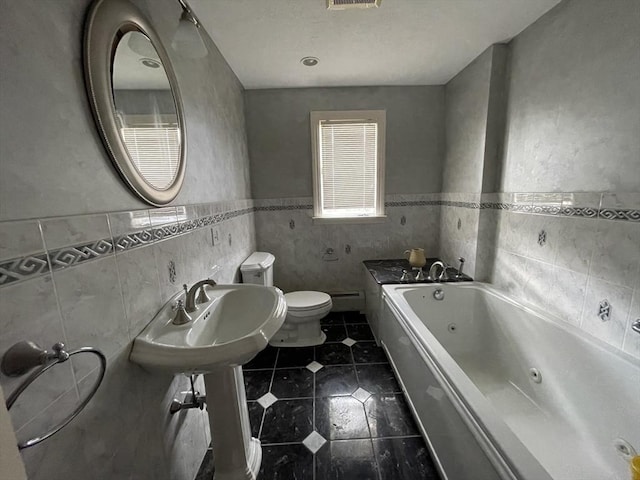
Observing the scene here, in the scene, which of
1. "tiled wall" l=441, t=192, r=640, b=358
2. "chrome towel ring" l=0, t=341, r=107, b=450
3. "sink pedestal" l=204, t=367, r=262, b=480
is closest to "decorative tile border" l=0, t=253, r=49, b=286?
"chrome towel ring" l=0, t=341, r=107, b=450

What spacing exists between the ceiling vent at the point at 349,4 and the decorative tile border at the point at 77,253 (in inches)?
53.1

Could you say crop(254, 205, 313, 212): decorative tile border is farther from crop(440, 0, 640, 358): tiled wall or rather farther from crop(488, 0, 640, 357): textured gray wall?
crop(488, 0, 640, 357): textured gray wall

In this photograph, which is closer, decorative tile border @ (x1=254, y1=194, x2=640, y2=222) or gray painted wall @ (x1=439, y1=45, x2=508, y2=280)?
decorative tile border @ (x1=254, y1=194, x2=640, y2=222)

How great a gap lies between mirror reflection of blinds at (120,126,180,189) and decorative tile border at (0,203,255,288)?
0.19 meters

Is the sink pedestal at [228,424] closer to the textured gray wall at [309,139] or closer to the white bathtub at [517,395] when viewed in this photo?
the white bathtub at [517,395]

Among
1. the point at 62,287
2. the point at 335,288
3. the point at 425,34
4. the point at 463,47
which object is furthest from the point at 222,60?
the point at 335,288

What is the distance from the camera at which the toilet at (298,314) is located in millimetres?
2100

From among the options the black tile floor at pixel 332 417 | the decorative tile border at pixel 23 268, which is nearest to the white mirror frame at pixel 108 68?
the decorative tile border at pixel 23 268

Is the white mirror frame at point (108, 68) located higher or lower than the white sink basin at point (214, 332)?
higher

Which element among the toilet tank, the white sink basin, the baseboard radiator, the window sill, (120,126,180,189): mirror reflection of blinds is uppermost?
(120,126,180,189): mirror reflection of blinds

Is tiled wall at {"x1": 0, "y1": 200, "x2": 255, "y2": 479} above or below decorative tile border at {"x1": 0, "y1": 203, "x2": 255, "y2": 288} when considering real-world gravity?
below

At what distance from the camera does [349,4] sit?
4.44 feet

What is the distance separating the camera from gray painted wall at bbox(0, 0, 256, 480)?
54 centimetres

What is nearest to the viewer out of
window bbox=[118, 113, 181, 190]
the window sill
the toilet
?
window bbox=[118, 113, 181, 190]
